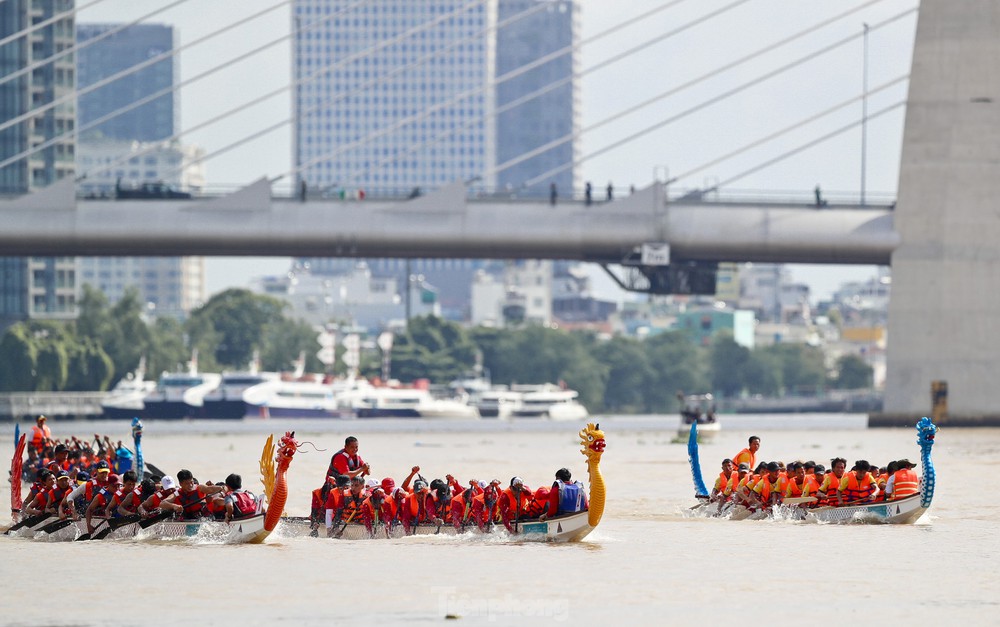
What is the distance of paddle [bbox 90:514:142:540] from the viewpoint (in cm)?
3812

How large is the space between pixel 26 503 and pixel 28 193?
143 feet

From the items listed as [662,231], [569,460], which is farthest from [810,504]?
[662,231]

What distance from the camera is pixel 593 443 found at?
119 feet

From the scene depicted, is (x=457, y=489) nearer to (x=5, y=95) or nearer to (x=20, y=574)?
(x=20, y=574)

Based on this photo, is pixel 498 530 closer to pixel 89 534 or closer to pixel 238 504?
pixel 238 504

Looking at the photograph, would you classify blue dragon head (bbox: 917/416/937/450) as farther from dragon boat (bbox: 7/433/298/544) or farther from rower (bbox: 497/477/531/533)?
dragon boat (bbox: 7/433/298/544)

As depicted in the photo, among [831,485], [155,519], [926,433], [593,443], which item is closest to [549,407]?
[831,485]

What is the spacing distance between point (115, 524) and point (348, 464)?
4.57 metres

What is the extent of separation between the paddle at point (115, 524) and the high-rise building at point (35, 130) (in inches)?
4655

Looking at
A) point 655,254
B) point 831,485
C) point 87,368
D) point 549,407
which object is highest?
point 655,254

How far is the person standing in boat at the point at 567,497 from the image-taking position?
120ft

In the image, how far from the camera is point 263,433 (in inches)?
4195

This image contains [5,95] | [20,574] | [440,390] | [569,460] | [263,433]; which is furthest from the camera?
[440,390]

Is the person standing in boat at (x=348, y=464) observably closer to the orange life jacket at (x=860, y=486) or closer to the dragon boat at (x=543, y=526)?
the dragon boat at (x=543, y=526)
